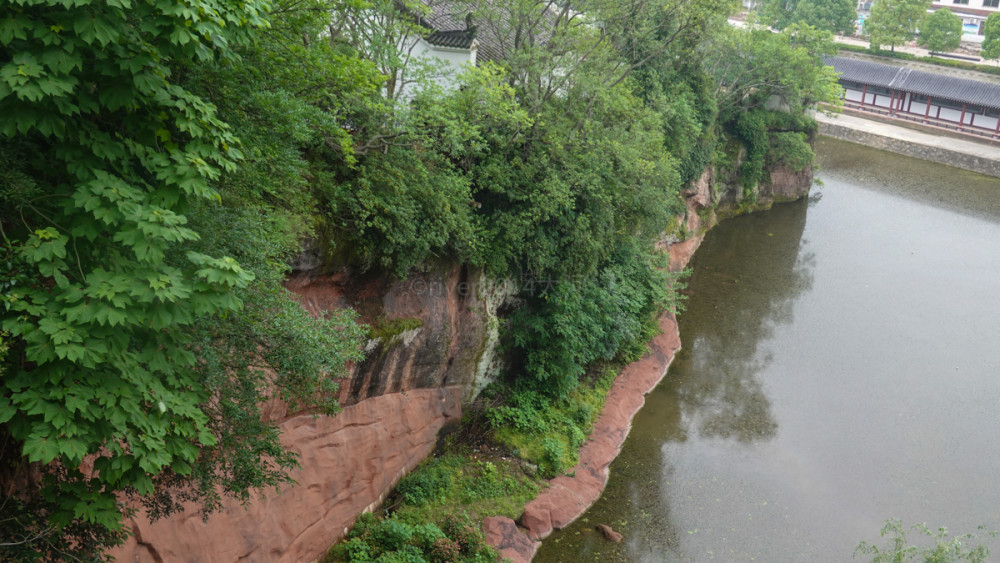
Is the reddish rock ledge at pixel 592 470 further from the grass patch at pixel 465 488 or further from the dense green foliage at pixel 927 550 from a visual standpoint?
the dense green foliage at pixel 927 550

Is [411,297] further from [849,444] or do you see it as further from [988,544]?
[988,544]

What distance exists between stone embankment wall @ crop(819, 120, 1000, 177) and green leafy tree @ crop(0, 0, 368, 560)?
149ft

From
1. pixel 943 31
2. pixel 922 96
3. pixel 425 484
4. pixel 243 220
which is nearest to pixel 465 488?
pixel 425 484

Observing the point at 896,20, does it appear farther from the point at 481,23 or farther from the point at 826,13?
the point at 481,23

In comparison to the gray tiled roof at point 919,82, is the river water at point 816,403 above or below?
below

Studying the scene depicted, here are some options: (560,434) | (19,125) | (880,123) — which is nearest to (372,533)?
(560,434)

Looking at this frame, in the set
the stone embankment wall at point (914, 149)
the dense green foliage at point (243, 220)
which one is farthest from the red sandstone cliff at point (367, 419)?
the stone embankment wall at point (914, 149)

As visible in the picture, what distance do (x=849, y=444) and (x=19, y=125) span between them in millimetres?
19652

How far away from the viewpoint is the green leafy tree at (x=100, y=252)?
6.82m

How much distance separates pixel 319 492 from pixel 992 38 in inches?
2035

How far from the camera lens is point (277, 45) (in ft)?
36.5

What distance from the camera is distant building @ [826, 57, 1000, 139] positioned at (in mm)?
45625

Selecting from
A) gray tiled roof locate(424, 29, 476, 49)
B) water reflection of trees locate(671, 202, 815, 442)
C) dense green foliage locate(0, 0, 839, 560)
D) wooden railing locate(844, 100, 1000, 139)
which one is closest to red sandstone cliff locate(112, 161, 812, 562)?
dense green foliage locate(0, 0, 839, 560)

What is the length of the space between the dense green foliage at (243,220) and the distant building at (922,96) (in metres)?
34.6
